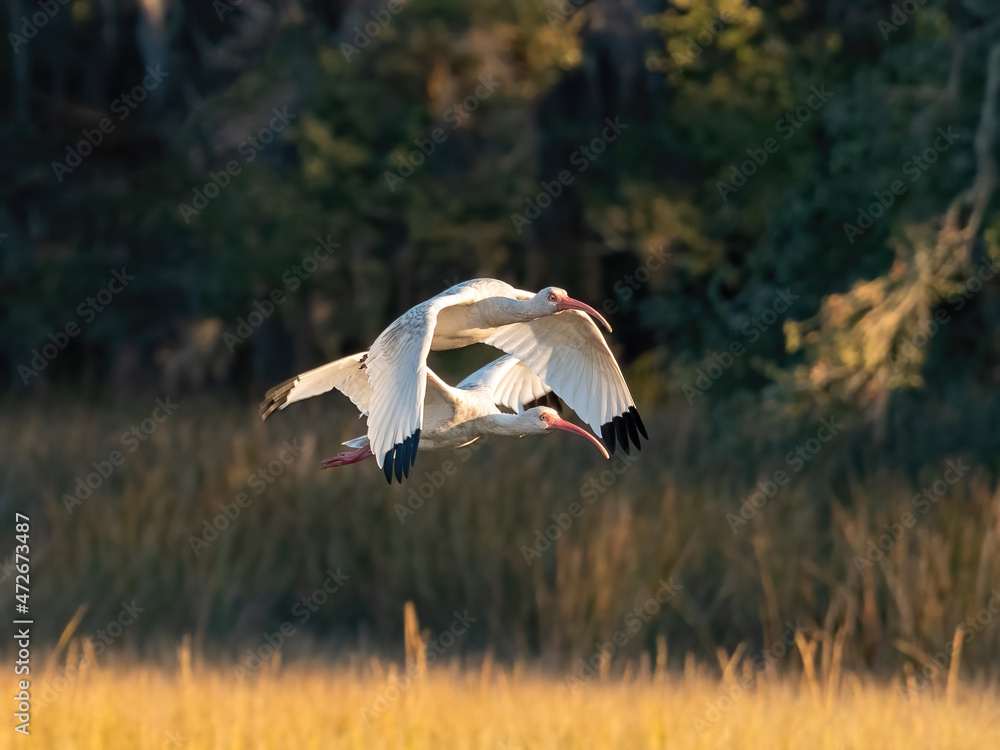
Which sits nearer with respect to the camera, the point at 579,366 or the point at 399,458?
the point at 399,458

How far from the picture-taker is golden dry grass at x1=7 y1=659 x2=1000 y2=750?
526 centimetres

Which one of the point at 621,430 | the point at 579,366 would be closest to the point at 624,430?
the point at 621,430

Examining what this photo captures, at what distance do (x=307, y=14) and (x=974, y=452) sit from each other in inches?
408

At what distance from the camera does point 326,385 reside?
219cm

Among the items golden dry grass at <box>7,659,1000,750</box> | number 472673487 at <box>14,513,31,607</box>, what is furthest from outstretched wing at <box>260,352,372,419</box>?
number 472673487 at <box>14,513,31,607</box>

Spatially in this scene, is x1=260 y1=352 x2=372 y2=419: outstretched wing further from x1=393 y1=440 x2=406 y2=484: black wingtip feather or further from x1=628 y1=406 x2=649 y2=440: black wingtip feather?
x1=628 y1=406 x2=649 y2=440: black wingtip feather

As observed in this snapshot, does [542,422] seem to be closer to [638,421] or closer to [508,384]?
[638,421]

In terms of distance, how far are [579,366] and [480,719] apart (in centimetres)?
351

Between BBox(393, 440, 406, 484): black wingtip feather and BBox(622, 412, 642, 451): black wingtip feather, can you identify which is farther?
BBox(622, 412, 642, 451): black wingtip feather

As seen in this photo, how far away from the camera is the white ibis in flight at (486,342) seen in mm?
1818

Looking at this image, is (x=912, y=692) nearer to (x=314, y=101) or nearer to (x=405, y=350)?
(x=405, y=350)

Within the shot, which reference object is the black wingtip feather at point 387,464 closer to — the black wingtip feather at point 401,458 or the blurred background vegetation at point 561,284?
the black wingtip feather at point 401,458

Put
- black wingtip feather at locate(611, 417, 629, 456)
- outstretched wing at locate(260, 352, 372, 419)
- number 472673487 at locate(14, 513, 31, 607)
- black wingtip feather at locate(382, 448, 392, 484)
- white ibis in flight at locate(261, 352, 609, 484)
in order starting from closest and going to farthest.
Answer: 1. black wingtip feather at locate(382, 448, 392, 484)
2. white ibis in flight at locate(261, 352, 609, 484)
3. outstretched wing at locate(260, 352, 372, 419)
4. black wingtip feather at locate(611, 417, 629, 456)
5. number 472673487 at locate(14, 513, 31, 607)

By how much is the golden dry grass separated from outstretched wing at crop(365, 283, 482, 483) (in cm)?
354
